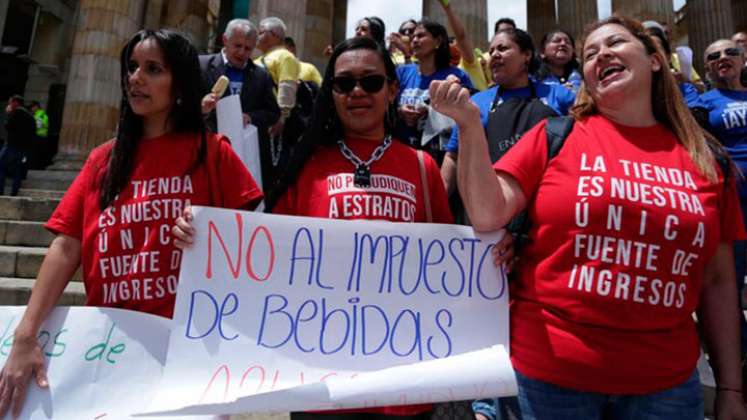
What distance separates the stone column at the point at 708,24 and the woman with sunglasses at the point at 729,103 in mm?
14646

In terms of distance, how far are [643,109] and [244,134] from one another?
2.54 meters

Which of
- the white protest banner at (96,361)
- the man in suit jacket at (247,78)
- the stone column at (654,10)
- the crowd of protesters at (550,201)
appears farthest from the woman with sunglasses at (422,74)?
the stone column at (654,10)

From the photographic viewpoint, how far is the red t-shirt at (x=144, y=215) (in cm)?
181

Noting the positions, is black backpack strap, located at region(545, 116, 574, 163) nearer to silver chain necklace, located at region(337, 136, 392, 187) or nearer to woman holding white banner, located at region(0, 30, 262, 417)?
silver chain necklace, located at region(337, 136, 392, 187)

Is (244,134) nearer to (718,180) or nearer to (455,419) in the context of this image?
(455,419)

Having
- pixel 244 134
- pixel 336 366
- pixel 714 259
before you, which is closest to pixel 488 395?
pixel 336 366

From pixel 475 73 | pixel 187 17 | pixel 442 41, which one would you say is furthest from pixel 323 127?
pixel 187 17

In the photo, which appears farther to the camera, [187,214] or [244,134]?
[244,134]

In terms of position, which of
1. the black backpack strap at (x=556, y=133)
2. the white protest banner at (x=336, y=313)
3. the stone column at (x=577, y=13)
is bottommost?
the white protest banner at (x=336, y=313)

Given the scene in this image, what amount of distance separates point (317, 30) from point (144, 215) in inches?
655

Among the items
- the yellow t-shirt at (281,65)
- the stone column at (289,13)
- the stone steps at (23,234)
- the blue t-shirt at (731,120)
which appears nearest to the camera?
the blue t-shirt at (731,120)

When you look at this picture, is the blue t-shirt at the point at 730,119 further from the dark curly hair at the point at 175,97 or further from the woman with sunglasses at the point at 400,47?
the dark curly hair at the point at 175,97

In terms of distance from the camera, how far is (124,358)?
67.3 inches

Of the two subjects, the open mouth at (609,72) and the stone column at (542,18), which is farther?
the stone column at (542,18)
